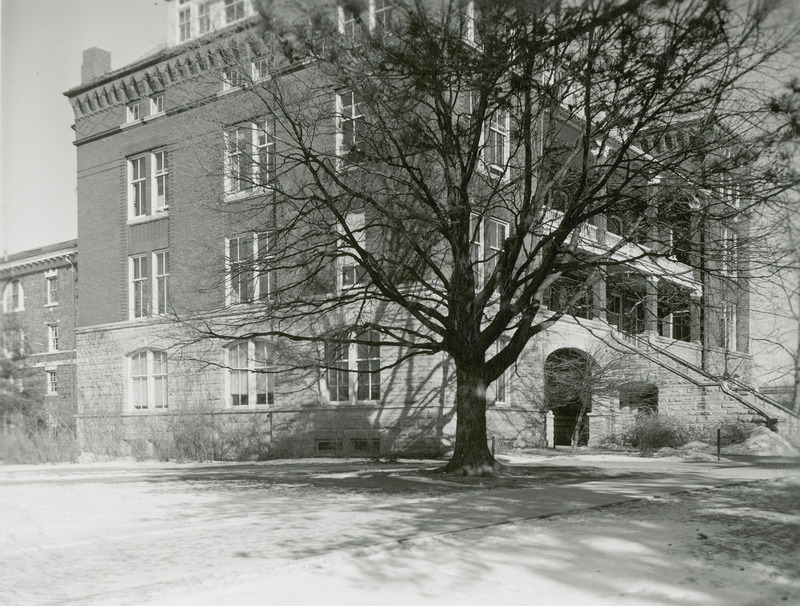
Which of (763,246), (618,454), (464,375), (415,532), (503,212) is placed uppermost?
(503,212)

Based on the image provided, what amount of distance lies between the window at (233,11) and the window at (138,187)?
699 inches

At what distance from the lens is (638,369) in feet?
96.3

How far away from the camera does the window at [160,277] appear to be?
32.6 meters

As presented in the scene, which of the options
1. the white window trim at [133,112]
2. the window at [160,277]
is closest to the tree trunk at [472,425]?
the window at [160,277]

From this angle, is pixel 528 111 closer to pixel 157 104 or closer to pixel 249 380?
pixel 249 380

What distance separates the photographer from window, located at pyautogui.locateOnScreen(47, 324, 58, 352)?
78.1 feet

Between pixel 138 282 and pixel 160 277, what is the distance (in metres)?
1.45

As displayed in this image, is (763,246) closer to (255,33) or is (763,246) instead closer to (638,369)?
(255,33)

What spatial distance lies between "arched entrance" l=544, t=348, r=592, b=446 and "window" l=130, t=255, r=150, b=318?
49.8ft

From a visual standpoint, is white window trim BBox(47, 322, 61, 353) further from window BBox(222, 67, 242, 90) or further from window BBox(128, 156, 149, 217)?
window BBox(222, 67, 242, 90)

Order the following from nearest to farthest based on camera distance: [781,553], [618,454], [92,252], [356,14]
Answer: [781,553] → [356,14] → [618,454] → [92,252]

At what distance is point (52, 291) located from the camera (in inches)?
1054

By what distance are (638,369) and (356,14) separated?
747 inches

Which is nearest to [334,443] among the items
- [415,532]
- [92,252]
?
[92,252]
